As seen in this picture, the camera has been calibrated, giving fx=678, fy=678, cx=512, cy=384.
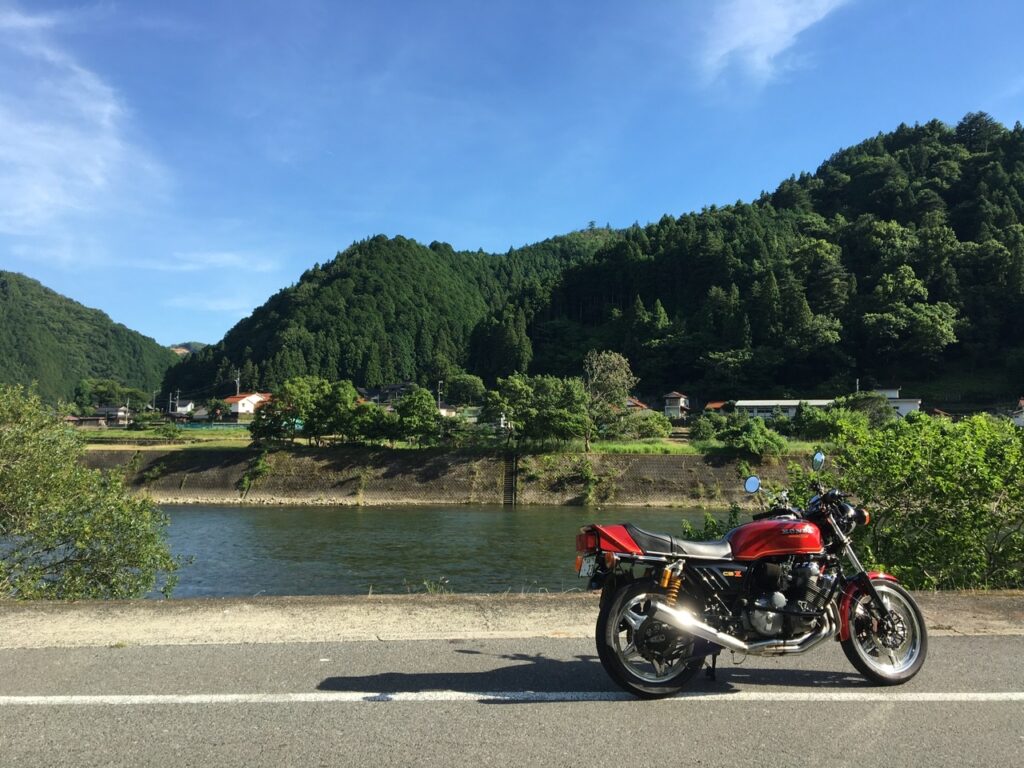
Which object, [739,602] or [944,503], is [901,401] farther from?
[739,602]

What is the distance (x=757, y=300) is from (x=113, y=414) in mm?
109561

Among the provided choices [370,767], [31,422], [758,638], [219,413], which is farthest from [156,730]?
[219,413]

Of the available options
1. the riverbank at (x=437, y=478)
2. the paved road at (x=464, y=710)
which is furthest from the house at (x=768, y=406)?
the paved road at (x=464, y=710)

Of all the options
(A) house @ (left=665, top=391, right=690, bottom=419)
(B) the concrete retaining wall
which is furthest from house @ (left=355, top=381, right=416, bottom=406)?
(B) the concrete retaining wall

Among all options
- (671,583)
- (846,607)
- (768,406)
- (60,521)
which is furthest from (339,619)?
(768,406)

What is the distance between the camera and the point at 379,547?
27609mm

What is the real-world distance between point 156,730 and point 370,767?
1.18 meters

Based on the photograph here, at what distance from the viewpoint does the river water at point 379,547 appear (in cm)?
2020

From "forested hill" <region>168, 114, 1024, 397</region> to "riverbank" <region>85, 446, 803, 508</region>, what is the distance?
173 ft

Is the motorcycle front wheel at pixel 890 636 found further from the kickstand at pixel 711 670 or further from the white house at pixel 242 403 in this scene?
the white house at pixel 242 403

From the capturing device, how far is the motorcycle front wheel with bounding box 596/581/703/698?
156 inches

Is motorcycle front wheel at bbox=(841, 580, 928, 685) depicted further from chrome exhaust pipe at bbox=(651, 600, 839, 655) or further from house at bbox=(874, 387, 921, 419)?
house at bbox=(874, 387, 921, 419)

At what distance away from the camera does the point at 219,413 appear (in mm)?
108188

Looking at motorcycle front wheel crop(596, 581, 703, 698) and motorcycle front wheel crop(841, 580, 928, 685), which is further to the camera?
motorcycle front wheel crop(841, 580, 928, 685)
